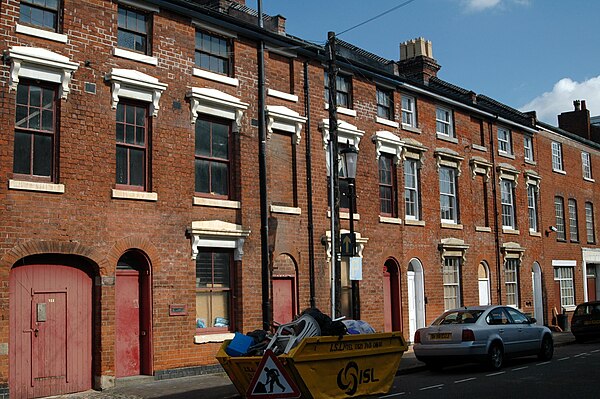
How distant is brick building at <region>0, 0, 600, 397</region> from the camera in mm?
14609

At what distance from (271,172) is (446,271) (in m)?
9.39

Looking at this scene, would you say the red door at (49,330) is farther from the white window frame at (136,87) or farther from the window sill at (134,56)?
the window sill at (134,56)

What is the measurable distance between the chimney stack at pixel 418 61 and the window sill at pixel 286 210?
1114 cm

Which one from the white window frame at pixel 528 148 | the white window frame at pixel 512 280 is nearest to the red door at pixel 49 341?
the white window frame at pixel 512 280

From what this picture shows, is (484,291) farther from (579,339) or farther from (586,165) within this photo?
(586,165)

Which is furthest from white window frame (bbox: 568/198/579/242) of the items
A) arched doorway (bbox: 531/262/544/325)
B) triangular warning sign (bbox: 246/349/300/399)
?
triangular warning sign (bbox: 246/349/300/399)

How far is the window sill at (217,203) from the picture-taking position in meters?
17.5

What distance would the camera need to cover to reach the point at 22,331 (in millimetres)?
14219

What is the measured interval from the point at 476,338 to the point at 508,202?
48.7ft

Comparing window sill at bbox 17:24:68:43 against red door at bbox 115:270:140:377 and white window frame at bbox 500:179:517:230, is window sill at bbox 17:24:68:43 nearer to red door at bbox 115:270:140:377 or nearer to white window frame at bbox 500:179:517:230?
red door at bbox 115:270:140:377

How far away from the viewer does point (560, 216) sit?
34.1 m

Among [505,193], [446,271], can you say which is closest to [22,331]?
[446,271]

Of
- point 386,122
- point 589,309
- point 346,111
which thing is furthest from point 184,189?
point 589,309

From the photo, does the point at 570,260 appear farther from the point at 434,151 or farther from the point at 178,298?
the point at 178,298
